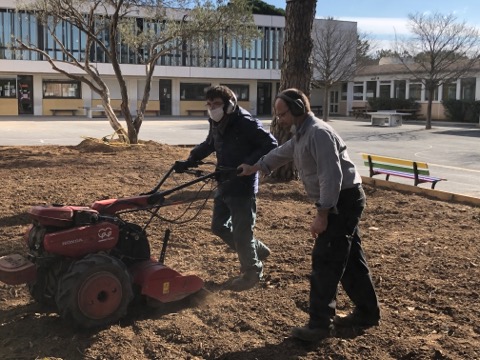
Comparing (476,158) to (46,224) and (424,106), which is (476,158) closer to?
(46,224)

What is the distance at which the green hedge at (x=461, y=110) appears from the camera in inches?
1601

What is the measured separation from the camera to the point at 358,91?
54.0 m

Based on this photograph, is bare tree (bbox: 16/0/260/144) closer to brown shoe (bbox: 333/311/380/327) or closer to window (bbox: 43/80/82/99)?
brown shoe (bbox: 333/311/380/327)

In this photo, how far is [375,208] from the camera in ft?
26.3

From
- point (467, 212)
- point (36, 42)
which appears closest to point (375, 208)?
point (467, 212)

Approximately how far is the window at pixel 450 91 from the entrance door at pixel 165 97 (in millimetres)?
23469

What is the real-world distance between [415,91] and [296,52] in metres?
40.2

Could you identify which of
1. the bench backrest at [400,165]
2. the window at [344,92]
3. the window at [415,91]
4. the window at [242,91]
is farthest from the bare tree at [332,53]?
the bench backrest at [400,165]

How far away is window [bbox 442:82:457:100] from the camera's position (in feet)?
144

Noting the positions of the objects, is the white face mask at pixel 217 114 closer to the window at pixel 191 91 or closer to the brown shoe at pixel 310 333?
the brown shoe at pixel 310 333

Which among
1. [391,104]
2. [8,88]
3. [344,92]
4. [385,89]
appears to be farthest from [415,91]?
[8,88]

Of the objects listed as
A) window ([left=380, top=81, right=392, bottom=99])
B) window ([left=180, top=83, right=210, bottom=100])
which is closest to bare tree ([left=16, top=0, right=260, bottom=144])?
window ([left=180, top=83, right=210, bottom=100])

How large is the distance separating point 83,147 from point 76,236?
12.4 m

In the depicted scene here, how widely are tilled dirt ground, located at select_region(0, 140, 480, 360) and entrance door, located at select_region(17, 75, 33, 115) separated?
38.4 meters
